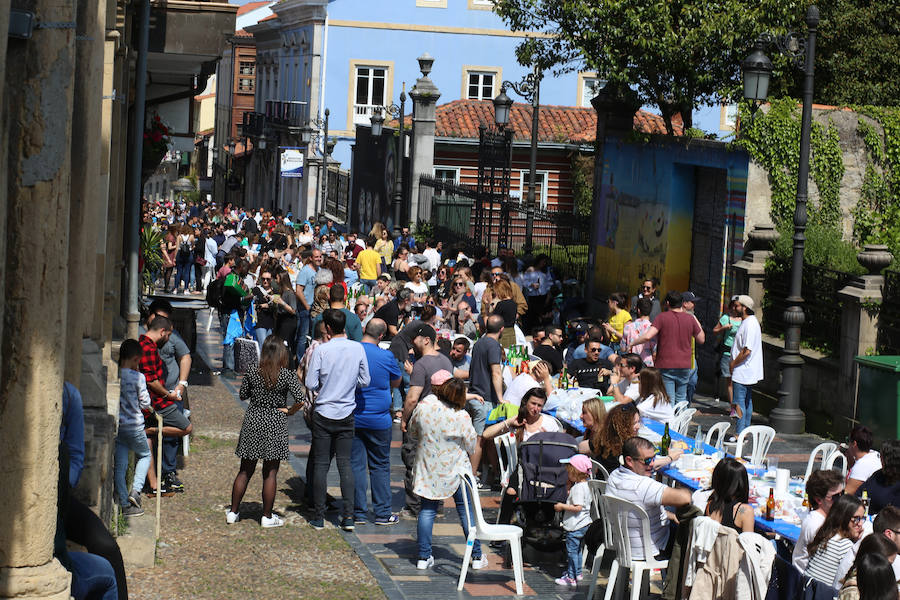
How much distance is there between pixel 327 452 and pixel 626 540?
3.23m

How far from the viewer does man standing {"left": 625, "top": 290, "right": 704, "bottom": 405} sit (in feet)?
51.3

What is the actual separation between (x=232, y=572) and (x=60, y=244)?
4.46m

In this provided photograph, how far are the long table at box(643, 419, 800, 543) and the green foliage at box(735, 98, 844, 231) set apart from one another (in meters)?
7.27

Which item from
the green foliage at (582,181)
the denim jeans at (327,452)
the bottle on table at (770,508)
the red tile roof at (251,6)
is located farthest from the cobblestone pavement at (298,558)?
the red tile roof at (251,6)

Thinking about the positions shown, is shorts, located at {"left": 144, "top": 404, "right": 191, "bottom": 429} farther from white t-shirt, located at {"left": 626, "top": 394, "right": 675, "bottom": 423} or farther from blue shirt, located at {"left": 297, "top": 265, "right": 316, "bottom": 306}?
blue shirt, located at {"left": 297, "top": 265, "right": 316, "bottom": 306}

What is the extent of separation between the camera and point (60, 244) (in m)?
5.77

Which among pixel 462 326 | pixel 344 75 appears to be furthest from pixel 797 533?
pixel 344 75

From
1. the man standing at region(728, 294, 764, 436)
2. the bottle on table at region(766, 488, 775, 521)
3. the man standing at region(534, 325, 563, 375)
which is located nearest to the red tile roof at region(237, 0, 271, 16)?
the man standing at region(728, 294, 764, 436)

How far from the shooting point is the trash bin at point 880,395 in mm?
14094

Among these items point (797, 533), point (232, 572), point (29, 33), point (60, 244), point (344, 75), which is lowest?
point (232, 572)

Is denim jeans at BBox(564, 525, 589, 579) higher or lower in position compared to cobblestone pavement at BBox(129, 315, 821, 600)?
higher

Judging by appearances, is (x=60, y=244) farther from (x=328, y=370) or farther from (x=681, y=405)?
(x=681, y=405)

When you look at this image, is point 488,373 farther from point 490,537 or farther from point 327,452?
point 490,537

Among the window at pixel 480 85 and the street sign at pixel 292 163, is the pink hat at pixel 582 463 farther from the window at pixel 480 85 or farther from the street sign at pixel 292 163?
the window at pixel 480 85
